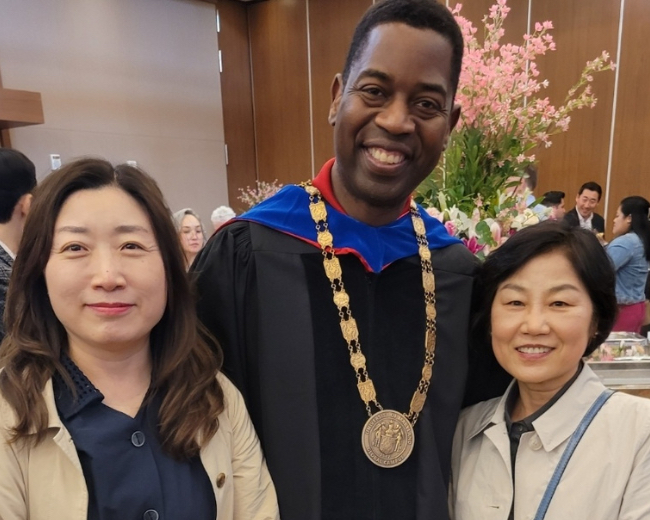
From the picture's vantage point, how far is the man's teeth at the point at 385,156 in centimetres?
137

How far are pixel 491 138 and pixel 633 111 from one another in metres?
5.50

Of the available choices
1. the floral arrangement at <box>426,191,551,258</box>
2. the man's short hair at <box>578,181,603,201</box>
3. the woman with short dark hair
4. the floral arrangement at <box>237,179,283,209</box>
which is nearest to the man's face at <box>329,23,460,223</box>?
the woman with short dark hair

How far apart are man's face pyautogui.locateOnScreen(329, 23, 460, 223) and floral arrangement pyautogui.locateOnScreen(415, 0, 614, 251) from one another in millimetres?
853

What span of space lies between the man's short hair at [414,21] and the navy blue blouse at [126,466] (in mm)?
986

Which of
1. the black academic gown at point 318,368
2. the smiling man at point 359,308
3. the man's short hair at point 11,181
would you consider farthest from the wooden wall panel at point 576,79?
the black academic gown at point 318,368

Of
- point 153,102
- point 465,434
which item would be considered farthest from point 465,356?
point 153,102

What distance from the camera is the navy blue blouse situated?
113cm

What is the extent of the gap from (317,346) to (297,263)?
222mm

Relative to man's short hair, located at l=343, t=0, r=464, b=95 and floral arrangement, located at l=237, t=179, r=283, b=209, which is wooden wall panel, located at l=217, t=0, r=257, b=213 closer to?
floral arrangement, located at l=237, t=179, r=283, b=209

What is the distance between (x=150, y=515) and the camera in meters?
1.15

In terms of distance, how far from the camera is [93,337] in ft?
3.86

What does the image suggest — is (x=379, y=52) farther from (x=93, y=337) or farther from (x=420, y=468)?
(x=420, y=468)

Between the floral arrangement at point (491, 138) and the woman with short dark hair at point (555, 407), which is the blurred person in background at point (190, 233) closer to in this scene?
the floral arrangement at point (491, 138)

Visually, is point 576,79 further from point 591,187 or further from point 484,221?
point 484,221
